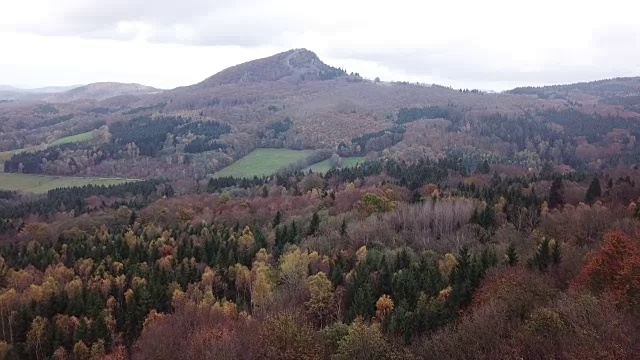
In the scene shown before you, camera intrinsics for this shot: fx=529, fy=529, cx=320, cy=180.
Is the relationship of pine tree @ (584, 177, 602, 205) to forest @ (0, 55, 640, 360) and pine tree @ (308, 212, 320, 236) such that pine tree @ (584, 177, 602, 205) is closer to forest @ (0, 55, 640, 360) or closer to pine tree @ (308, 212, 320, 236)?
forest @ (0, 55, 640, 360)

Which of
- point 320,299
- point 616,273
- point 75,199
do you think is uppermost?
point 616,273

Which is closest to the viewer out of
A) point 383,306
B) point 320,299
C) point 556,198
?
point 383,306

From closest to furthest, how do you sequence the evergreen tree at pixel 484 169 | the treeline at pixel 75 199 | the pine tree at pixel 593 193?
the pine tree at pixel 593 193 < the treeline at pixel 75 199 < the evergreen tree at pixel 484 169

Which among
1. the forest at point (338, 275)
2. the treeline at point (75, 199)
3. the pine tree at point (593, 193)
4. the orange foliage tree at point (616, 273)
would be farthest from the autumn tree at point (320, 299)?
the treeline at point (75, 199)

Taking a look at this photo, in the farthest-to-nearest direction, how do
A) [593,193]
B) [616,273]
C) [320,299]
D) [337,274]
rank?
[593,193], [337,274], [320,299], [616,273]

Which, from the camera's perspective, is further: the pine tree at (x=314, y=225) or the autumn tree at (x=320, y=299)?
the pine tree at (x=314, y=225)

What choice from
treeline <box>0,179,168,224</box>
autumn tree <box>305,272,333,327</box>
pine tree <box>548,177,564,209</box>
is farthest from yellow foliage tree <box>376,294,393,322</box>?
treeline <box>0,179,168,224</box>

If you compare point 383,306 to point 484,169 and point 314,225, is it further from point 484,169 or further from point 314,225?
point 484,169

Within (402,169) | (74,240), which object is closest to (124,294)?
(74,240)

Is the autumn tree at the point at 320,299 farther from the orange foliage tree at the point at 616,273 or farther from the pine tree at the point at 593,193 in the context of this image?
the pine tree at the point at 593,193

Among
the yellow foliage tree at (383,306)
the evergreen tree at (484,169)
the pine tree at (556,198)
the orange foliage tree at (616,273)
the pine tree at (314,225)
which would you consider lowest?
the pine tree at (314,225)

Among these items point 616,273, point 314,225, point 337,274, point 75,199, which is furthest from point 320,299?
point 75,199

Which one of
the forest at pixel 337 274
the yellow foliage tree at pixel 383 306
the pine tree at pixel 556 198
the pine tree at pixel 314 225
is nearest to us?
the forest at pixel 337 274
